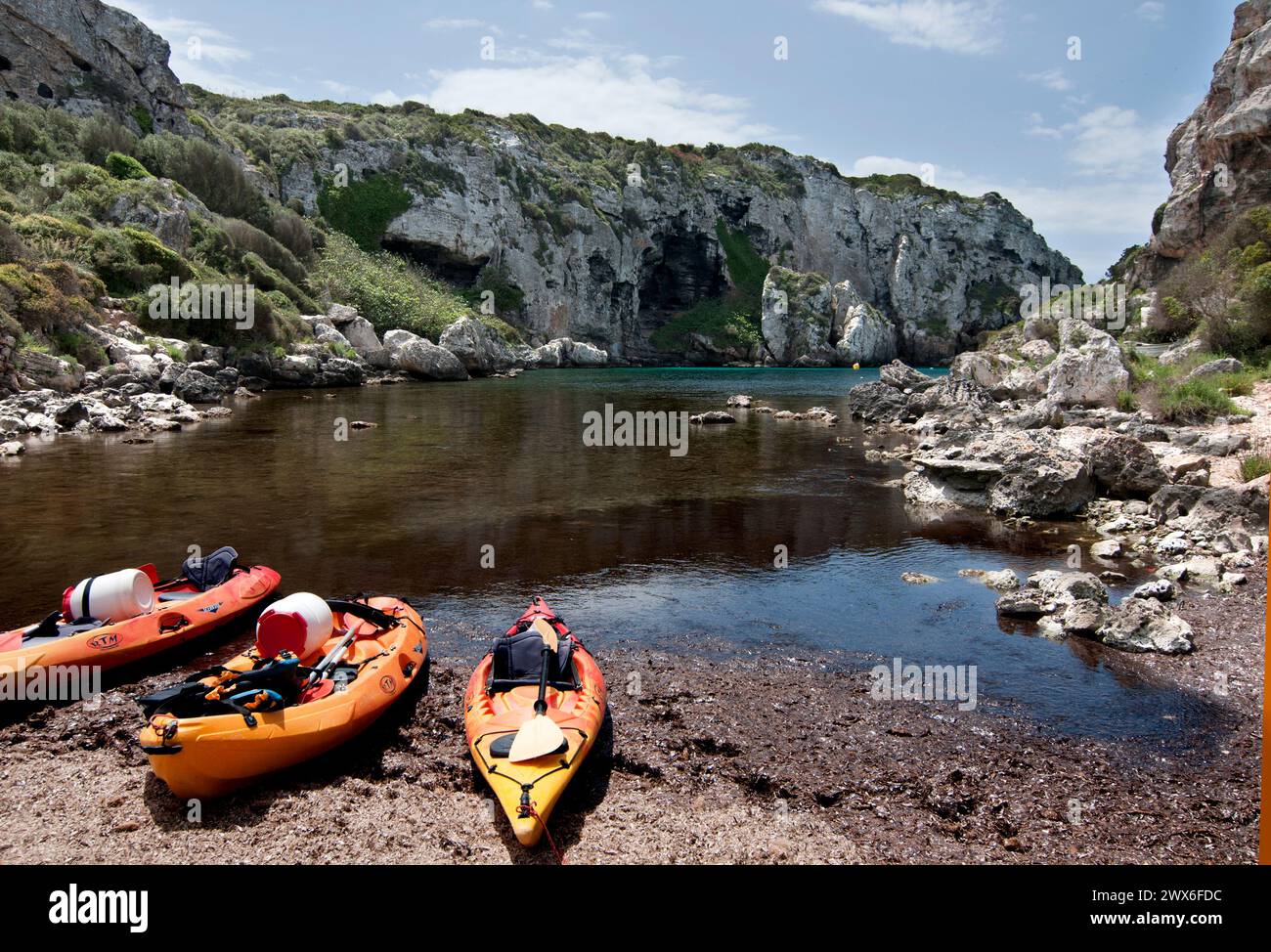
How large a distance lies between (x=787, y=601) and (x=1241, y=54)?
37750 millimetres

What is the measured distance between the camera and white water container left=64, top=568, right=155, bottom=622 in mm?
9133

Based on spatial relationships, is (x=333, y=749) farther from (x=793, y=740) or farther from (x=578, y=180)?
(x=578, y=180)

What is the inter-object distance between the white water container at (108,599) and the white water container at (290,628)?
7.96 feet

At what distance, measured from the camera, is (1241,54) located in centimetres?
3262

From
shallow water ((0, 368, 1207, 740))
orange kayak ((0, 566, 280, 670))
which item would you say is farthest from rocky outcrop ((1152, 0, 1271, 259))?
orange kayak ((0, 566, 280, 670))

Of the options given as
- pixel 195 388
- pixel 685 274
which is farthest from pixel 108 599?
pixel 685 274

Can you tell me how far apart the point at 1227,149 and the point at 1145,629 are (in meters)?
33.4

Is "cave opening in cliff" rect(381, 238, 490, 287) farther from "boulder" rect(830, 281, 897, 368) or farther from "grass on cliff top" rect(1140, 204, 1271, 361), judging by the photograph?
"grass on cliff top" rect(1140, 204, 1271, 361)

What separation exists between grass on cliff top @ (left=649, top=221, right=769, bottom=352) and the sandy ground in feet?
321

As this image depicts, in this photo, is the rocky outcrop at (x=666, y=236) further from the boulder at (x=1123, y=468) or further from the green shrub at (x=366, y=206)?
the boulder at (x=1123, y=468)

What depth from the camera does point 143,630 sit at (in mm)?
9078
